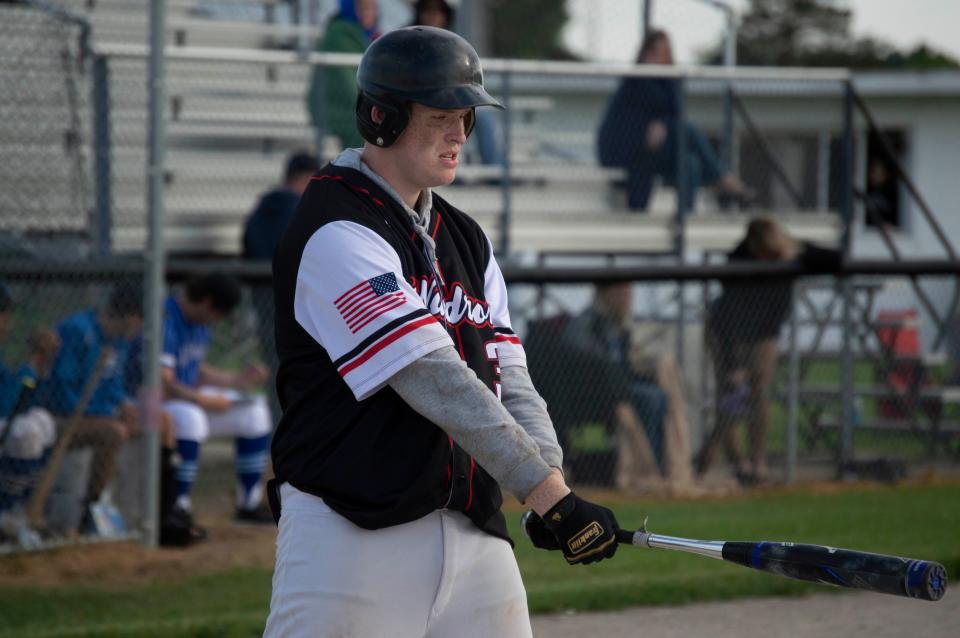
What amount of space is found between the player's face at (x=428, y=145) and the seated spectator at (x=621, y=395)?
5858 millimetres

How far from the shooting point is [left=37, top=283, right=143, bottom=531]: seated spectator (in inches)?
278

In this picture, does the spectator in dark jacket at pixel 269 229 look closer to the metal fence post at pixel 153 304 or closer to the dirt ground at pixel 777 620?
the metal fence post at pixel 153 304

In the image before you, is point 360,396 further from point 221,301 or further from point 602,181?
point 602,181

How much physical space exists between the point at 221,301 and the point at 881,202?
1856 cm

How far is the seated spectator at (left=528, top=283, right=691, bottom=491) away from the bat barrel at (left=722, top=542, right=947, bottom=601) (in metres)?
5.78

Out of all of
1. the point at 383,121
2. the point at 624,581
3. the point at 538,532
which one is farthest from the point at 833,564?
the point at 624,581

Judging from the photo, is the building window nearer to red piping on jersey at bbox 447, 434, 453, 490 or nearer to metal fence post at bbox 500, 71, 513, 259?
metal fence post at bbox 500, 71, 513, 259

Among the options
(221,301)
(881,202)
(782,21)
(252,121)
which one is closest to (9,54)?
(221,301)

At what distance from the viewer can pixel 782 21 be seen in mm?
53125

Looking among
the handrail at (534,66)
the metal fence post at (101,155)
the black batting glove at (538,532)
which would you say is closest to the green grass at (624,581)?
the metal fence post at (101,155)

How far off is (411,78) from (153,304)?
4.21 meters

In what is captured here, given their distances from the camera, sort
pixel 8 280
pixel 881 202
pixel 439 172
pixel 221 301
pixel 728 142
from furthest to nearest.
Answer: pixel 881 202 < pixel 728 142 < pixel 221 301 < pixel 8 280 < pixel 439 172

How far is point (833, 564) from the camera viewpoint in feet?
10.1

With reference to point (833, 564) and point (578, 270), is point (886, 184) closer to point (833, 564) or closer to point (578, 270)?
point (578, 270)
